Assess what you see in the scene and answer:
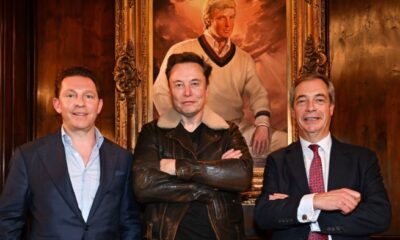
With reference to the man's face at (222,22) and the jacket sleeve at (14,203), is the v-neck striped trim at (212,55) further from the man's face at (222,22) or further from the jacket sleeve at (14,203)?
the jacket sleeve at (14,203)

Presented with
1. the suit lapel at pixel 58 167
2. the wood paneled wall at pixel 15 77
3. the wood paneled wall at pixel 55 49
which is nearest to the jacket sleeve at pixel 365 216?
the suit lapel at pixel 58 167

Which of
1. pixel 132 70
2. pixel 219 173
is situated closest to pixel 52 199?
pixel 219 173

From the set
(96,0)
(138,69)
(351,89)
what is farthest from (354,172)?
(96,0)

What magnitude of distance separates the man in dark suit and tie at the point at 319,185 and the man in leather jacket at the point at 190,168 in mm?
187

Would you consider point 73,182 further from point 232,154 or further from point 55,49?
point 55,49

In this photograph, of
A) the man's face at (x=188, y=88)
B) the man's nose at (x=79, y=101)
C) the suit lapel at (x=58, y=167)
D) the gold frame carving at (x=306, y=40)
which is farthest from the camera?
the gold frame carving at (x=306, y=40)

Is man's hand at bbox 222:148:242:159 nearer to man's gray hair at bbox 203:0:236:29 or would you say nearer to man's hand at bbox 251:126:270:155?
man's hand at bbox 251:126:270:155

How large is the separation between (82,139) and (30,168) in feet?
1.00

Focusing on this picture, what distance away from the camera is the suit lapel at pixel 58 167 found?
2641mm

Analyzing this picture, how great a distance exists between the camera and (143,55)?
438 centimetres

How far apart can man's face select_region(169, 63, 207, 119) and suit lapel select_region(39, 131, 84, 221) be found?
0.66 metres

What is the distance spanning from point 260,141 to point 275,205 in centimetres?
167

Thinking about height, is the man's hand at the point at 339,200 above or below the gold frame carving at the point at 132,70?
below

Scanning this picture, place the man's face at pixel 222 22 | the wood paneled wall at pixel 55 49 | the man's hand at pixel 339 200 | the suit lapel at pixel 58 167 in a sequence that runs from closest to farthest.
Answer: the man's hand at pixel 339 200 → the suit lapel at pixel 58 167 → the man's face at pixel 222 22 → the wood paneled wall at pixel 55 49
